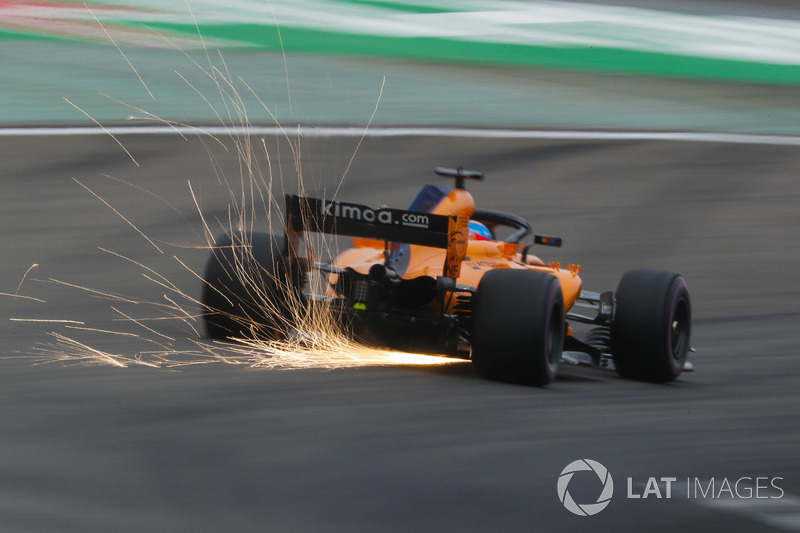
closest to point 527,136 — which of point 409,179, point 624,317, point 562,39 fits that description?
point 409,179

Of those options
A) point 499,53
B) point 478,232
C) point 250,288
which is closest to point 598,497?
point 250,288

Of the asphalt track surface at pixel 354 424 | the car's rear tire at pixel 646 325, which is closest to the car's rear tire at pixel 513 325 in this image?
the asphalt track surface at pixel 354 424

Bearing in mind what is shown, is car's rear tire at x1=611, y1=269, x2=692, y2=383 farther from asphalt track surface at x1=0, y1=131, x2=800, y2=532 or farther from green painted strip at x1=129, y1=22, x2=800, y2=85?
green painted strip at x1=129, y1=22, x2=800, y2=85

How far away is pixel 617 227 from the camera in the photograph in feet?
43.3

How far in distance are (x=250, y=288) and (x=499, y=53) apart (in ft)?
43.7

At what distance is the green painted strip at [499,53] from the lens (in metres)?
19.5

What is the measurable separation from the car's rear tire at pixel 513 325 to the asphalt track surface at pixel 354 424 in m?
0.15

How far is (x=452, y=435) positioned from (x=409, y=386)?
1.06m

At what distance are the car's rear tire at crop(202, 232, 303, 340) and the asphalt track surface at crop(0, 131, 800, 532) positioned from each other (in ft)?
1.98

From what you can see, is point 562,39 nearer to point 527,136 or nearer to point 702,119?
point 702,119

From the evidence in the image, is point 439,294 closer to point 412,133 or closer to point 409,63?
point 412,133

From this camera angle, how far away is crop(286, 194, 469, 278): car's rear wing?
690 centimetres

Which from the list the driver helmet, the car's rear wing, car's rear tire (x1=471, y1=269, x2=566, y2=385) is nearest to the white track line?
the driver helmet

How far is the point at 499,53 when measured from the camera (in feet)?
65.9
